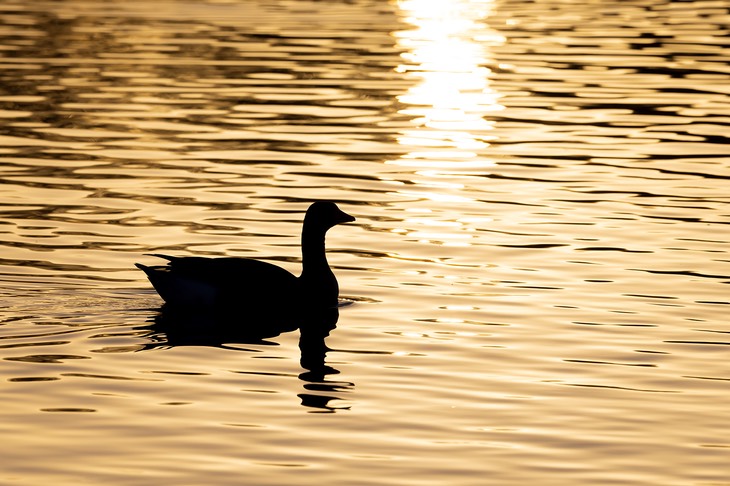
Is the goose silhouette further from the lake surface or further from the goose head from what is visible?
the lake surface

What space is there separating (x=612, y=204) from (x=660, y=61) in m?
18.1

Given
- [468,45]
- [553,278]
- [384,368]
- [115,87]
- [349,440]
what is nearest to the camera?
[349,440]

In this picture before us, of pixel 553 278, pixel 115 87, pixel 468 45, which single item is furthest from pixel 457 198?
pixel 468 45

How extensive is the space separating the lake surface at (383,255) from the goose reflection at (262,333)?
91mm

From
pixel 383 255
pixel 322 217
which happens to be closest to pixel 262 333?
pixel 322 217

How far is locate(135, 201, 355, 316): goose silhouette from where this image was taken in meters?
14.9

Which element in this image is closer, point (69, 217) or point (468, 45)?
point (69, 217)

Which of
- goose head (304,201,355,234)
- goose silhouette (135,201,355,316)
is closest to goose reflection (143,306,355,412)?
goose silhouette (135,201,355,316)

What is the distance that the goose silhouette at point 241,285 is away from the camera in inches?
587

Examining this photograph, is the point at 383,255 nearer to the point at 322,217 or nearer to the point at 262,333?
the point at 322,217

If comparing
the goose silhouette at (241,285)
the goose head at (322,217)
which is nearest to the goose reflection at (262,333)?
the goose silhouette at (241,285)

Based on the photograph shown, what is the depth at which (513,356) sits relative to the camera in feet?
44.2

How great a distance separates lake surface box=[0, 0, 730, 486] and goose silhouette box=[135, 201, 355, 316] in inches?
19.9

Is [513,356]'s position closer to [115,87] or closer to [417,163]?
[417,163]
